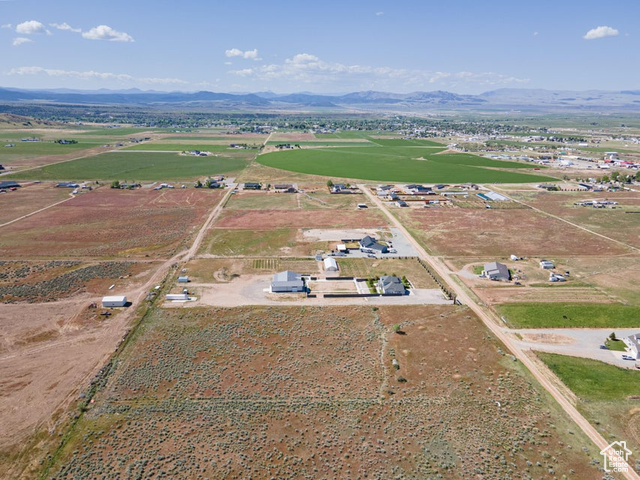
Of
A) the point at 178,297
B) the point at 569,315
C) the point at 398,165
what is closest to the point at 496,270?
the point at 569,315

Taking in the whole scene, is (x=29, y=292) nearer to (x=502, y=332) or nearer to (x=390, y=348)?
(x=390, y=348)

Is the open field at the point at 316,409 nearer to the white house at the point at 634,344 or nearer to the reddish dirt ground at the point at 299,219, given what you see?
the white house at the point at 634,344

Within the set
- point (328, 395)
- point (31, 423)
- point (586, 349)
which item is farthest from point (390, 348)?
point (31, 423)

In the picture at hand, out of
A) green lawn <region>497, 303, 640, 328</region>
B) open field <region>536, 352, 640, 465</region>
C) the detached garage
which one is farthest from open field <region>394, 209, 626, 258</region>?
the detached garage

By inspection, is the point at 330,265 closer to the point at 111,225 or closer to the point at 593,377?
the point at 593,377

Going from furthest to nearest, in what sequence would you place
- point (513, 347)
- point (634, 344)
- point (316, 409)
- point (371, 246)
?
point (371, 246) < point (513, 347) < point (634, 344) < point (316, 409)
